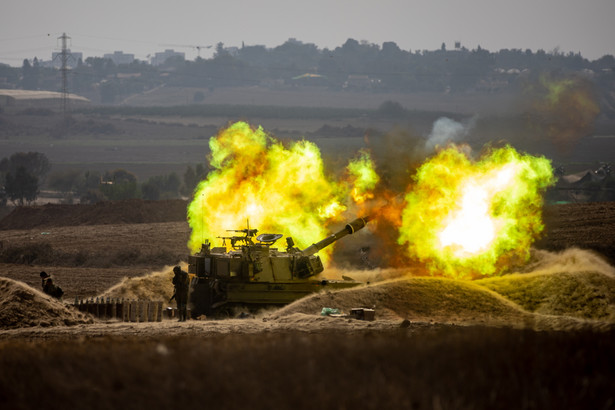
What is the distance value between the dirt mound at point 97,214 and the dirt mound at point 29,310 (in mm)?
43376

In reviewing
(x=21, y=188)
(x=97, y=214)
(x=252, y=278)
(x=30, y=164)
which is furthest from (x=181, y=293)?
(x=30, y=164)

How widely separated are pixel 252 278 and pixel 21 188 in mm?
70054

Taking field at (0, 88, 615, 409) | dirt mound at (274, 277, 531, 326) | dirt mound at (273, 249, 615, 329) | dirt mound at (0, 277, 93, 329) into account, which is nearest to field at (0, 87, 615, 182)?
field at (0, 88, 615, 409)

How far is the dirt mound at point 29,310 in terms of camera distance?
2641 centimetres

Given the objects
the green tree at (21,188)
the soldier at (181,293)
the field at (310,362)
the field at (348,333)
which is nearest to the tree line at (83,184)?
the green tree at (21,188)

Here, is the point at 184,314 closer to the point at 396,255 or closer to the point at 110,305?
the point at 110,305

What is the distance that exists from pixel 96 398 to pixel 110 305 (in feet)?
55.0

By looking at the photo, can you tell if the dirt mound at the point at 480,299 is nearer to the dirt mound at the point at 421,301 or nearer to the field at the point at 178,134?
the dirt mound at the point at 421,301

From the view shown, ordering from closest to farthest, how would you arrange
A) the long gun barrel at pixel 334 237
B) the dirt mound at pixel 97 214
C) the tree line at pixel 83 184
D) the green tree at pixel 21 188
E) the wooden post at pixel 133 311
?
1. the wooden post at pixel 133 311
2. the long gun barrel at pixel 334 237
3. the dirt mound at pixel 97 214
4. the green tree at pixel 21 188
5. the tree line at pixel 83 184

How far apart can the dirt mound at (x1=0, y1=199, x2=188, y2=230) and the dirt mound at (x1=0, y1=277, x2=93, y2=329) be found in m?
43.4

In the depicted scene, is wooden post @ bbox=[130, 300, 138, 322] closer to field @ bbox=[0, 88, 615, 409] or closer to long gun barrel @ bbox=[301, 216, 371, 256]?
field @ bbox=[0, 88, 615, 409]

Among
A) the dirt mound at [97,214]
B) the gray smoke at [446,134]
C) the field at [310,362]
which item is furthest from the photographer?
the dirt mound at [97,214]

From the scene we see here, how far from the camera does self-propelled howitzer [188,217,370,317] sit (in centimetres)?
3011

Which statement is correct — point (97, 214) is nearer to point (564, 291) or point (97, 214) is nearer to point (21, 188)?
point (21, 188)
